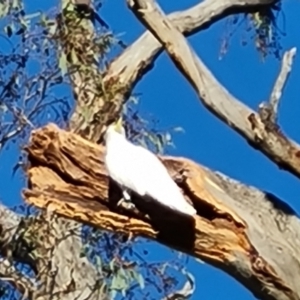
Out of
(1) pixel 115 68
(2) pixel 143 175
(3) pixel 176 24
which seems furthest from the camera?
(1) pixel 115 68

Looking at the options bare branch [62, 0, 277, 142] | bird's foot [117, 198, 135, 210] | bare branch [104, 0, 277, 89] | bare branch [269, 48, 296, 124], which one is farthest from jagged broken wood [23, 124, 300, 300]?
bare branch [104, 0, 277, 89]

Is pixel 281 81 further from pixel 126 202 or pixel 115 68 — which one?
pixel 115 68

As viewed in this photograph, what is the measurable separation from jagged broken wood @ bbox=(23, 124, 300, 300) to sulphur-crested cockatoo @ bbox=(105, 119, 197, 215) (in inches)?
1.1

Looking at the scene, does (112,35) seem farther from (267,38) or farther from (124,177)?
(124,177)

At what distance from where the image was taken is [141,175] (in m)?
2.40

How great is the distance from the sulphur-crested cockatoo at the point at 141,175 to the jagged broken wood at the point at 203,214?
3 cm

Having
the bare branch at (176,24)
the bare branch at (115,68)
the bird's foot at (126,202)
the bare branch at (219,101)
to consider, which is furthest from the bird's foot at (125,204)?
the bare branch at (176,24)

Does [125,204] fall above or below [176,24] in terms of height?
below

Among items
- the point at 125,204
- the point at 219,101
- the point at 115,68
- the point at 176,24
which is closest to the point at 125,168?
the point at 125,204

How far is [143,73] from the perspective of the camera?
4.21 m

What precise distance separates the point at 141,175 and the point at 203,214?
0.21 meters

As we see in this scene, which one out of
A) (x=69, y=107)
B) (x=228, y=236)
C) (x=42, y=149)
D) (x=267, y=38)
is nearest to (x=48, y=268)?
(x=69, y=107)

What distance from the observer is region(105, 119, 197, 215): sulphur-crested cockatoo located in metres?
2.22

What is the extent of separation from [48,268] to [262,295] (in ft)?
5.73
